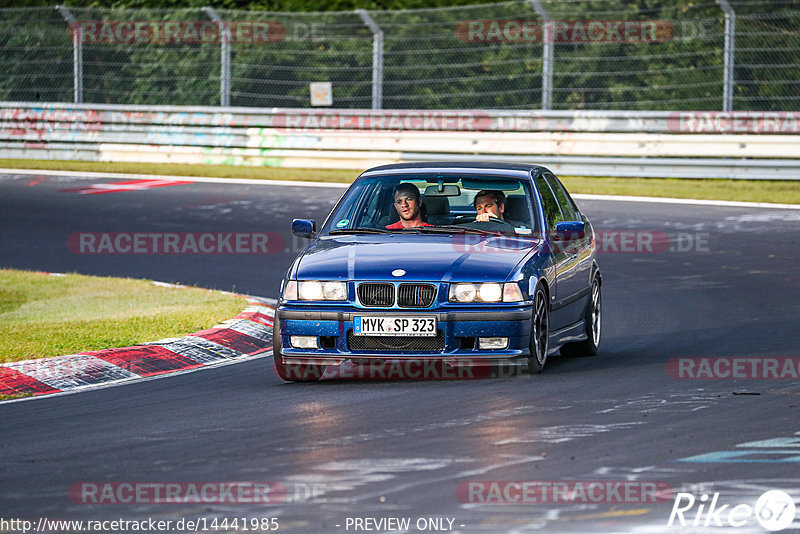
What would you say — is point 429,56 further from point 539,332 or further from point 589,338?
point 539,332

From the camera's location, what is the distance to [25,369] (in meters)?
9.26

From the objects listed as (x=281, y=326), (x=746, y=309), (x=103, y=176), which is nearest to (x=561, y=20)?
(x=103, y=176)

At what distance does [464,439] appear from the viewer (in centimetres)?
703

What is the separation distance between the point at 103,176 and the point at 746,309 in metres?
14.7

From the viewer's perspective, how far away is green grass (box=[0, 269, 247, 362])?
10.3 meters

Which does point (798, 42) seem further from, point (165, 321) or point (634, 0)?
point (165, 321)
